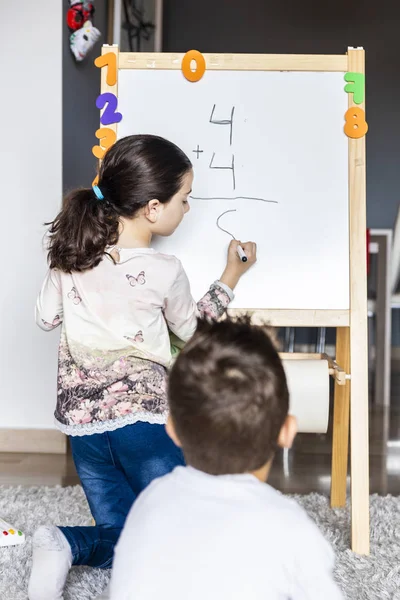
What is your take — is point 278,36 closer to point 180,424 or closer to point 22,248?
point 22,248

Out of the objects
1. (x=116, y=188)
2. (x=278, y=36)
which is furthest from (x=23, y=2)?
(x=278, y=36)

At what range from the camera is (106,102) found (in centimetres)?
180

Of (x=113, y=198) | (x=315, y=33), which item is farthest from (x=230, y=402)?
(x=315, y=33)

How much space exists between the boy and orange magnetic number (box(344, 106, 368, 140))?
107 cm

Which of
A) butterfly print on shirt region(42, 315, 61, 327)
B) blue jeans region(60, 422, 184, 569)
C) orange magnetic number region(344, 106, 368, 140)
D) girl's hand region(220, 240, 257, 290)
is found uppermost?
orange magnetic number region(344, 106, 368, 140)

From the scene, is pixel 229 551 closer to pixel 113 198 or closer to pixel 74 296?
pixel 74 296

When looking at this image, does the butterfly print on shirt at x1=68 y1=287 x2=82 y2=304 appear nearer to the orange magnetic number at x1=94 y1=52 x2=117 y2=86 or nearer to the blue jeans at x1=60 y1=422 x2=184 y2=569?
the blue jeans at x1=60 y1=422 x2=184 y2=569

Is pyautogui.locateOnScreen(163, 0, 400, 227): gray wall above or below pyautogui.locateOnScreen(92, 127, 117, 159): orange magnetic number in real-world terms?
above

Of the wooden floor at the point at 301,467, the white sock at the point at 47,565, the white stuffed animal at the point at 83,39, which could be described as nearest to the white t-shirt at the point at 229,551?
the white sock at the point at 47,565

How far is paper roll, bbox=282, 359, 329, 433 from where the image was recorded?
1.75 m

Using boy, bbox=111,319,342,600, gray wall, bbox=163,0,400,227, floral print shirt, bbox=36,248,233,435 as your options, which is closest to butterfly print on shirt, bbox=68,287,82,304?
floral print shirt, bbox=36,248,233,435

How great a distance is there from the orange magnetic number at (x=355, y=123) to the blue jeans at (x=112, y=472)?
862 millimetres

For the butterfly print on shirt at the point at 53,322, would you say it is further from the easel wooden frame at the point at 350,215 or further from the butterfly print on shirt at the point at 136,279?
the easel wooden frame at the point at 350,215

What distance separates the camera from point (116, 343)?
4.70 ft
